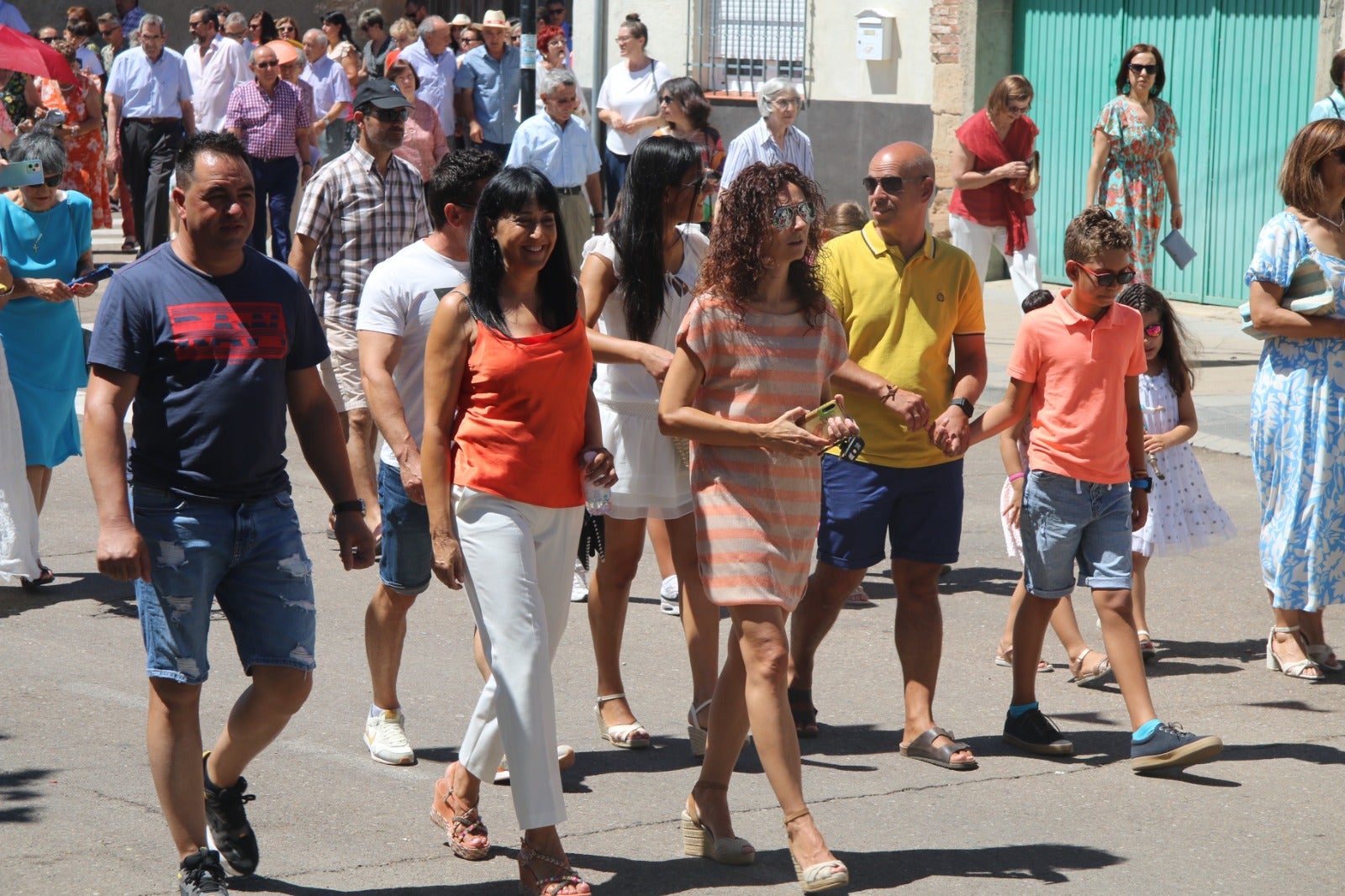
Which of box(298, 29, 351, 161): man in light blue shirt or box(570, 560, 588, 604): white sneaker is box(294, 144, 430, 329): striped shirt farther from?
box(298, 29, 351, 161): man in light blue shirt

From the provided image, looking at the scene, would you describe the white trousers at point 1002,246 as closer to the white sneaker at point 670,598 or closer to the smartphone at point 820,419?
the white sneaker at point 670,598

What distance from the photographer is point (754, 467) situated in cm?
458

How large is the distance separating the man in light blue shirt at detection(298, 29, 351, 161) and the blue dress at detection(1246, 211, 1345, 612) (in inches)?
501

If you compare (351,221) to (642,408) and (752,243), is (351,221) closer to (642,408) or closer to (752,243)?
(642,408)

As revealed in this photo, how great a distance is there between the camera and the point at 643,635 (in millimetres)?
6961

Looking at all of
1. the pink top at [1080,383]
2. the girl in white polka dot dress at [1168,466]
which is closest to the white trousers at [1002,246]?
the girl in white polka dot dress at [1168,466]

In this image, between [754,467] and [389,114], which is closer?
[754,467]

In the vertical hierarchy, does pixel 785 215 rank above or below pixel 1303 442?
above

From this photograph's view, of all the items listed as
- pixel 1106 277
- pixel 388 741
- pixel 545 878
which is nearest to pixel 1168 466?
pixel 1106 277

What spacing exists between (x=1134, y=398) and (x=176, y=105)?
12275 millimetres

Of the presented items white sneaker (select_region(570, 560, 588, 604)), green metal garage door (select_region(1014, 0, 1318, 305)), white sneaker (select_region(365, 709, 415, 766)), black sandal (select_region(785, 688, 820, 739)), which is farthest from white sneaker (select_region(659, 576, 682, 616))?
green metal garage door (select_region(1014, 0, 1318, 305))

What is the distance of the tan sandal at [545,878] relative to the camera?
430 cm

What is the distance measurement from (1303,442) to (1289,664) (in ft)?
2.79

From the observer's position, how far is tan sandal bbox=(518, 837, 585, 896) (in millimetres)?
4305
